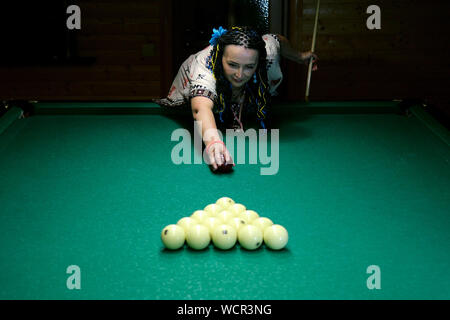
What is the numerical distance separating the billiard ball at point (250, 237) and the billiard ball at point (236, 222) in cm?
4

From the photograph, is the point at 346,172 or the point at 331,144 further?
the point at 331,144

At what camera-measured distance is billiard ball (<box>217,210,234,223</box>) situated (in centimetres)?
123

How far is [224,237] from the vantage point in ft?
3.65

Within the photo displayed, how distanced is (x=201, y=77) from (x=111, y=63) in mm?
2725

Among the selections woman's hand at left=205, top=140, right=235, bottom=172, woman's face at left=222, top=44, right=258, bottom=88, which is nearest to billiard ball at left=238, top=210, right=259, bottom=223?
woman's hand at left=205, top=140, right=235, bottom=172

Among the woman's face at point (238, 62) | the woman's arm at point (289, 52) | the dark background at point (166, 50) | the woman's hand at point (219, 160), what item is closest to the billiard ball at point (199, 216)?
the woman's hand at point (219, 160)

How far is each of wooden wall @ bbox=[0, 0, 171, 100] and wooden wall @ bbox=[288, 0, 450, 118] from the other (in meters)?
1.38

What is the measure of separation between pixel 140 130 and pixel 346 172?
41.9 inches

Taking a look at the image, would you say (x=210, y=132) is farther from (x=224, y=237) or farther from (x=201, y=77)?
(x=224, y=237)

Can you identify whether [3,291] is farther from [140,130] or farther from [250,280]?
[140,130]

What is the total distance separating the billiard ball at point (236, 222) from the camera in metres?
1.18

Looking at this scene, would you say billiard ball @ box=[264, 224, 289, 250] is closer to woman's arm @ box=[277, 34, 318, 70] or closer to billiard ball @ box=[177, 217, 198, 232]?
billiard ball @ box=[177, 217, 198, 232]
